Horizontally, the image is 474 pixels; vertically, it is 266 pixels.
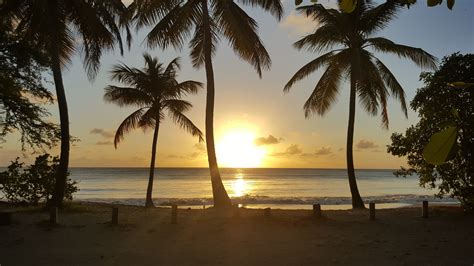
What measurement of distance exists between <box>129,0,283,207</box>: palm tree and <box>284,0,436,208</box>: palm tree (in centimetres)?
314

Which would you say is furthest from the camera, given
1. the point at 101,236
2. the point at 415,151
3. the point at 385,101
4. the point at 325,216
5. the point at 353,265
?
the point at 385,101

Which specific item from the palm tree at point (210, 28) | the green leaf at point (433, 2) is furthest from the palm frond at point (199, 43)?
the green leaf at point (433, 2)

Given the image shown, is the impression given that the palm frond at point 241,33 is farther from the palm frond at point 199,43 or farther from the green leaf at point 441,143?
the green leaf at point 441,143

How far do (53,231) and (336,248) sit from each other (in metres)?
7.55

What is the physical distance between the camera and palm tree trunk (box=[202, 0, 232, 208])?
656 inches

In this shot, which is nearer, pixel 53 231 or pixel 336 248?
pixel 336 248

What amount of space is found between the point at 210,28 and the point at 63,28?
5157 millimetres

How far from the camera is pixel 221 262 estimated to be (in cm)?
951

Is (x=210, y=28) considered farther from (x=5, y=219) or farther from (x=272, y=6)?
(x=5, y=219)

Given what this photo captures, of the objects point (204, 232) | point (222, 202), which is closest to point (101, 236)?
point (204, 232)

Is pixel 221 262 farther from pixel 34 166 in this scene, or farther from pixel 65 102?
pixel 34 166

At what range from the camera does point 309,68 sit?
19.6 meters

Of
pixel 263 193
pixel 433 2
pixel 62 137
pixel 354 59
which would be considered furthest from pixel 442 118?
pixel 263 193

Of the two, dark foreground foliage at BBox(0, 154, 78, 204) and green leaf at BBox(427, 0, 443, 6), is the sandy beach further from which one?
green leaf at BBox(427, 0, 443, 6)
